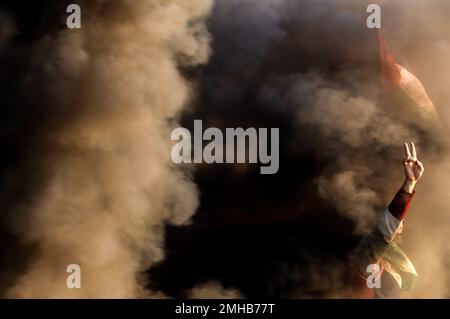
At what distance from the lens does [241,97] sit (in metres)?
5.19

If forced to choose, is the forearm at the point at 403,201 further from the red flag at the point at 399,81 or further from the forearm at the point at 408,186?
the red flag at the point at 399,81

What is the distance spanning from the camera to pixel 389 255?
5082 millimetres

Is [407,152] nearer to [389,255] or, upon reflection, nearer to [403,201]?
[403,201]

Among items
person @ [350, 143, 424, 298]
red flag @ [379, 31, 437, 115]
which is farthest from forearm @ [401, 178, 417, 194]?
red flag @ [379, 31, 437, 115]

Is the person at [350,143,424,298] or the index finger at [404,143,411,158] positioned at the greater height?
the index finger at [404,143,411,158]

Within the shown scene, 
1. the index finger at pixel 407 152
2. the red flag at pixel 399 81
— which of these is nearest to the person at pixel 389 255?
the index finger at pixel 407 152

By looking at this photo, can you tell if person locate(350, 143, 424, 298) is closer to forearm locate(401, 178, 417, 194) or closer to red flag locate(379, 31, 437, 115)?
forearm locate(401, 178, 417, 194)

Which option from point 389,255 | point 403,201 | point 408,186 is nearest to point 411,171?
point 408,186

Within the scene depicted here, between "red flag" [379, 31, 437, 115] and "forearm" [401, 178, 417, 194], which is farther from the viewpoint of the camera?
"red flag" [379, 31, 437, 115]

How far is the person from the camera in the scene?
5.01 m

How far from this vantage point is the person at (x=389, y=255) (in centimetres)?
501
